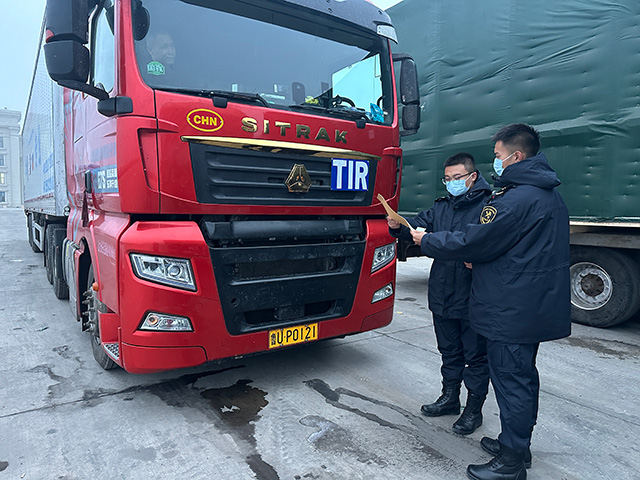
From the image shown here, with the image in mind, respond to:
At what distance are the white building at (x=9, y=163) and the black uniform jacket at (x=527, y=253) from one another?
7561 centimetres

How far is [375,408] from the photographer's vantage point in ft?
10.0

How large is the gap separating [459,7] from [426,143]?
1805 mm

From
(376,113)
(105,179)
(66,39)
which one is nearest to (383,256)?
(376,113)

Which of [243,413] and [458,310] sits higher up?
[458,310]

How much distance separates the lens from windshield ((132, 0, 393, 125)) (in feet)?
9.25

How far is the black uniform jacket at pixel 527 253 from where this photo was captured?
2162 millimetres

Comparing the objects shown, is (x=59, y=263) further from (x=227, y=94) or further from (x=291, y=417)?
(x=291, y=417)

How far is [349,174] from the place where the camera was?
11.3ft

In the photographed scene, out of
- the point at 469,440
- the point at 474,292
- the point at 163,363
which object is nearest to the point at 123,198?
the point at 163,363

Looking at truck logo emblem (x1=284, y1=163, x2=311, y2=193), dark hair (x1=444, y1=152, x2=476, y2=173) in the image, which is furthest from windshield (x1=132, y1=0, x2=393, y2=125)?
dark hair (x1=444, y1=152, x2=476, y2=173)

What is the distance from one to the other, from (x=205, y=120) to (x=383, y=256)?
71.2 inches

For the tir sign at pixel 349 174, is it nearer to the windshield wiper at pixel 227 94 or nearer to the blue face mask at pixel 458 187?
the windshield wiper at pixel 227 94

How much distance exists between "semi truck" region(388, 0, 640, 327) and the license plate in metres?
3.29

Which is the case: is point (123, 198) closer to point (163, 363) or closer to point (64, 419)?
point (163, 363)
